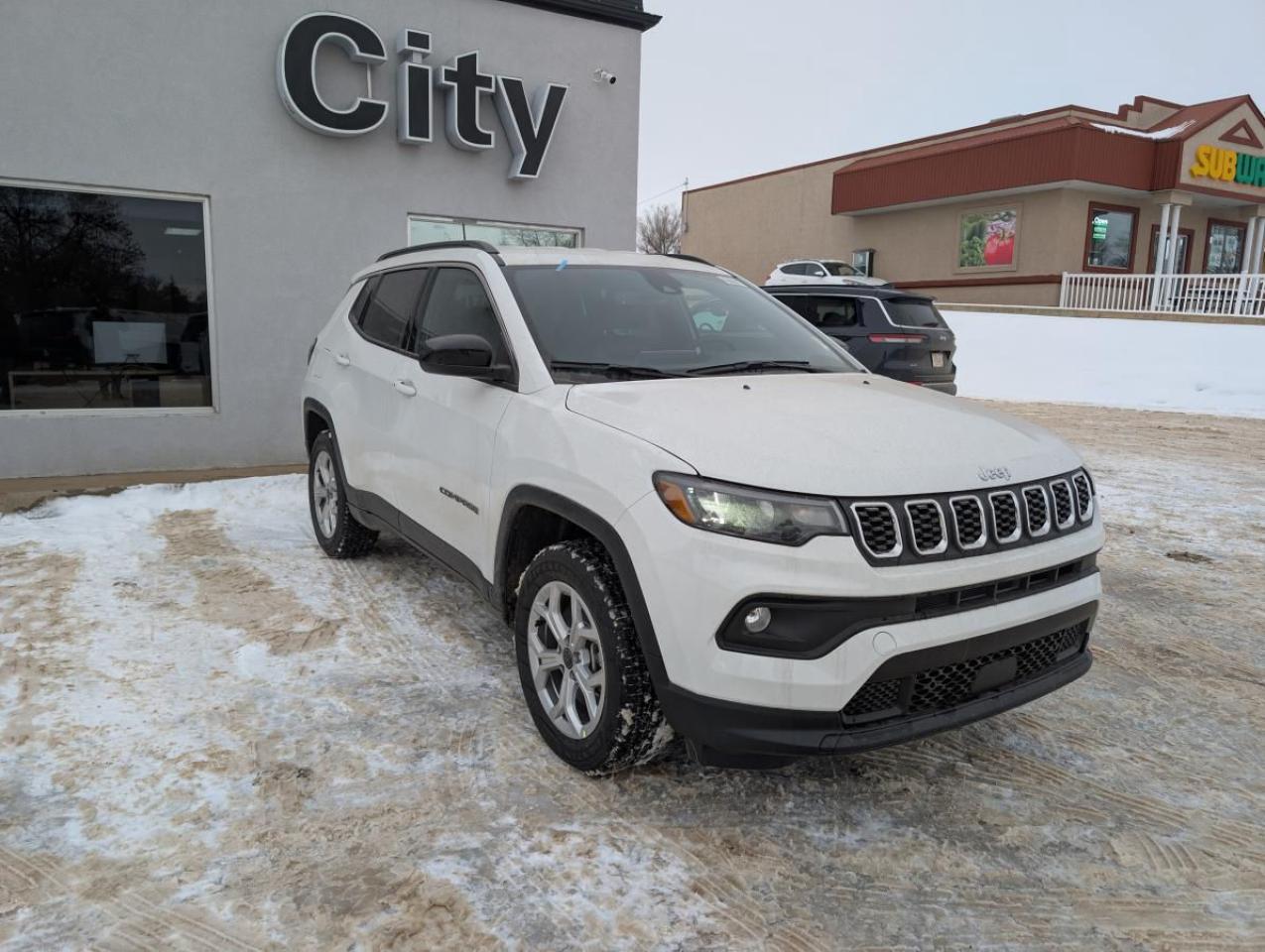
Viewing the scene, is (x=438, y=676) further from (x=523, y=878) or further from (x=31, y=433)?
(x=31, y=433)

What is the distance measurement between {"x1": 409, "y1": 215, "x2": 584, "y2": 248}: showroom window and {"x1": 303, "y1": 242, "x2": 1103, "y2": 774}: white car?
4.79 m

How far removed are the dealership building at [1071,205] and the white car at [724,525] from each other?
23.9 meters

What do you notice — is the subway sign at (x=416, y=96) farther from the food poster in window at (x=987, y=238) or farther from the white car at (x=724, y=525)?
the food poster in window at (x=987, y=238)

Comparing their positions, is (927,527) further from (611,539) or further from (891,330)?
(891,330)

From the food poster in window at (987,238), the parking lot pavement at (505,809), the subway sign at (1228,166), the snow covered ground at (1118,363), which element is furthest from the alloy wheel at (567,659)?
the subway sign at (1228,166)

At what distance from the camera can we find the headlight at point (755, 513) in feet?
8.39

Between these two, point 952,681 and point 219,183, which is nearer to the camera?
point 952,681

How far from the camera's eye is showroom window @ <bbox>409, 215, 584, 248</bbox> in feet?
28.5

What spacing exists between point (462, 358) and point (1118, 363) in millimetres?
18873

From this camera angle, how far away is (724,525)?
260cm

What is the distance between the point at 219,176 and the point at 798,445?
6673mm

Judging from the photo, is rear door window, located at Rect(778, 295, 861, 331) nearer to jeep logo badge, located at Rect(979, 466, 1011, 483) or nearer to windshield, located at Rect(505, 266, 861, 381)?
windshield, located at Rect(505, 266, 861, 381)

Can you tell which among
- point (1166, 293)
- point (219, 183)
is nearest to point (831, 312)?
point (219, 183)

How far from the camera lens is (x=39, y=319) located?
7211mm
